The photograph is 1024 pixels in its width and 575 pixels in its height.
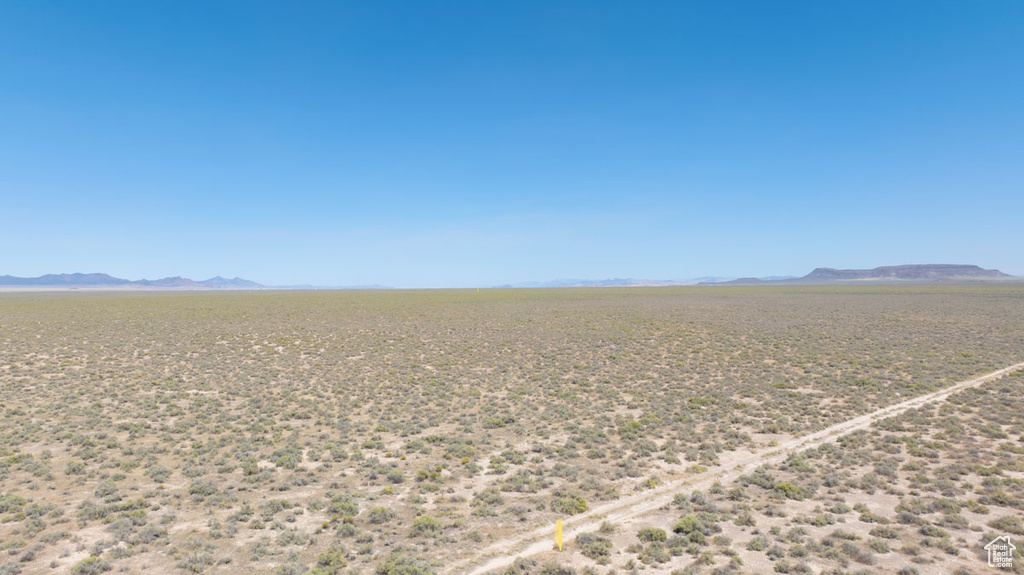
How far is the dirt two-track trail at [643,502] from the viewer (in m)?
9.00

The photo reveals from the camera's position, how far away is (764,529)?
32.7 feet

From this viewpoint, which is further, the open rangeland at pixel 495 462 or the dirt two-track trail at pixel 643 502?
the open rangeland at pixel 495 462

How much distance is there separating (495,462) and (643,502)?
433cm

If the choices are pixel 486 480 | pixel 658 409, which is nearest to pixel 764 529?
pixel 486 480

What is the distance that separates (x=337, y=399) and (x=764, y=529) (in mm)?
16478

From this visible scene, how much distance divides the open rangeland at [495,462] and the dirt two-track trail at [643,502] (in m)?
0.11

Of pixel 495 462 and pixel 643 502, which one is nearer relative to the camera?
pixel 643 502

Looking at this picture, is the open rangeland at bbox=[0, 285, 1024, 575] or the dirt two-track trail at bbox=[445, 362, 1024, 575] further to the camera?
the open rangeland at bbox=[0, 285, 1024, 575]

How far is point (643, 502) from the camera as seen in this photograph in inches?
446

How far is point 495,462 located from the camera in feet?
45.6

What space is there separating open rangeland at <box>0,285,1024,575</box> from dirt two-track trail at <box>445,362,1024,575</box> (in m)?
0.11

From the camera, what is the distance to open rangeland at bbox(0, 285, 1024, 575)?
919 cm

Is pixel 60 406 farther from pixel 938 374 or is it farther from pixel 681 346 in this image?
pixel 938 374

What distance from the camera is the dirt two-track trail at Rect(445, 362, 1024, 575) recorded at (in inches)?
354
